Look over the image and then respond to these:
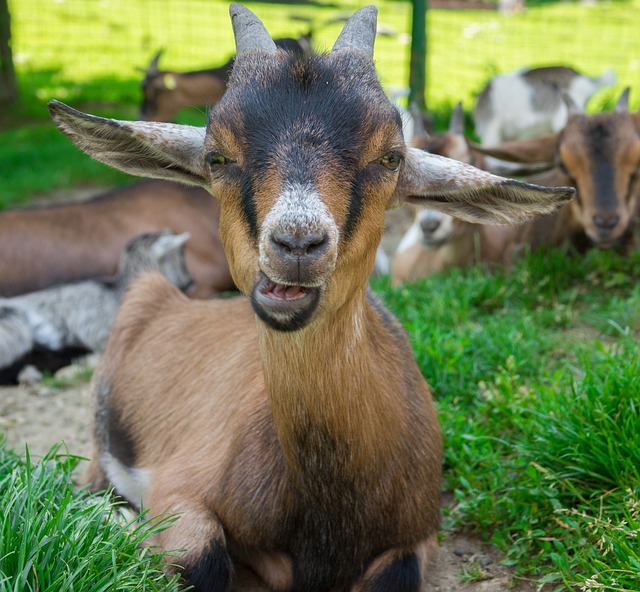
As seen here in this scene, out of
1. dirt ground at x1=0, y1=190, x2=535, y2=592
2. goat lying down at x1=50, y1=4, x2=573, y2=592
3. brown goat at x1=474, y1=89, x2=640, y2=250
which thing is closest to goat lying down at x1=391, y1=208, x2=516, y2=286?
brown goat at x1=474, y1=89, x2=640, y2=250

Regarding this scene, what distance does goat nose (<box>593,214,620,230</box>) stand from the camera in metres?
6.27

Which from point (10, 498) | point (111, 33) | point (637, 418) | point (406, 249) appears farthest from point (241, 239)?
point (111, 33)

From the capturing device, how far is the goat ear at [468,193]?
132 inches

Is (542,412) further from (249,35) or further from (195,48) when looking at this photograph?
(195,48)

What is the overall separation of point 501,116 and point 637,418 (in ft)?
25.9

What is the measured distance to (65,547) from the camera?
3078mm

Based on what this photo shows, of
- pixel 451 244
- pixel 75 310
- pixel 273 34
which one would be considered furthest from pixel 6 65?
pixel 451 244

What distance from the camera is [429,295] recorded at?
20.7 feet

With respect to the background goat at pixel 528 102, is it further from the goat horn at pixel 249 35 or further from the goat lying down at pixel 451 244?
the goat horn at pixel 249 35

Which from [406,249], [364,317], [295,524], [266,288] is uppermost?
[266,288]

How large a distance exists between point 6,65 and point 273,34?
438 cm

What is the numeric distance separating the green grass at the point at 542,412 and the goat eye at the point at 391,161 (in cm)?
144

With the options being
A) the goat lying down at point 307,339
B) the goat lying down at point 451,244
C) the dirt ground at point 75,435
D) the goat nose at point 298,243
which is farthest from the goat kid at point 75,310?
the goat nose at point 298,243

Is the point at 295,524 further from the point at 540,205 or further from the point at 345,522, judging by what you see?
the point at 540,205
